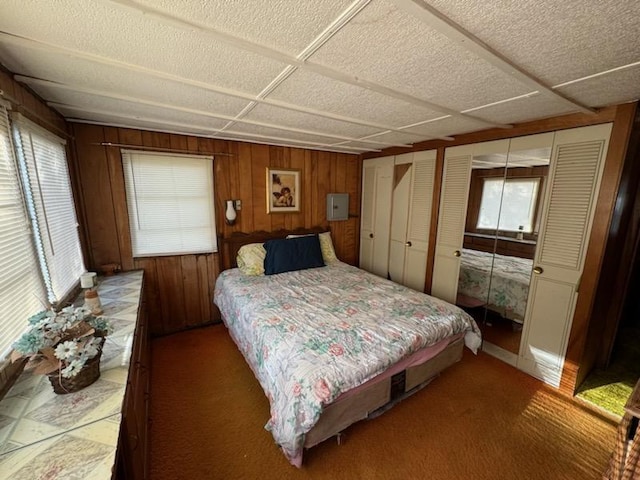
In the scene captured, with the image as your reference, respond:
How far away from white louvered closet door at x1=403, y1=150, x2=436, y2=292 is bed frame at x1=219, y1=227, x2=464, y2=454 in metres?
1.15

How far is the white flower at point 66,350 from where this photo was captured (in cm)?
101

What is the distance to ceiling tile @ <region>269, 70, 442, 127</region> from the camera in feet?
4.61

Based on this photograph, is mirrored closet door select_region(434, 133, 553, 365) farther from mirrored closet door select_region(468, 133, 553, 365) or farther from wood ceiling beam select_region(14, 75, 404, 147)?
wood ceiling beam select_region(14, 75, 404, 147)

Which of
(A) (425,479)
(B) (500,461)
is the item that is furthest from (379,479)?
(B) (500,461)

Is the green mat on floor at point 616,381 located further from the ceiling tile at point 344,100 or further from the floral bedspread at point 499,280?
the ceiling tile at point 344,100

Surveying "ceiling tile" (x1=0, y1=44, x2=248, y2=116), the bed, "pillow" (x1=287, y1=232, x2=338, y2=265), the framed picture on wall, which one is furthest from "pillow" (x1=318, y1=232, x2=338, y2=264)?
"ceiling tile" (x1=0, y1=44, x2=248, y2=116)

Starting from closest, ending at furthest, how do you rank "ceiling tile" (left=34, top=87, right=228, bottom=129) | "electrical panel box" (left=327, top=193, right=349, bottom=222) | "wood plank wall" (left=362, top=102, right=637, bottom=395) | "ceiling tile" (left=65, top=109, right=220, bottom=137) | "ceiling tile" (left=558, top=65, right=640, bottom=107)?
"ceiling tile" (left=558, top=65, right=640, bottom=107) < "ceiling tile" (left=34, top=87, right=228, bottom=129) < "wood plank wall" (left=362, top=102, right=637, bottom=395) < "ceiling tile" (left=65, top=109, right=220, bottom=137) < "electrical panel box" (left=327, top=193, right=349, bottom=222)

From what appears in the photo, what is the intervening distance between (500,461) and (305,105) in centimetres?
258

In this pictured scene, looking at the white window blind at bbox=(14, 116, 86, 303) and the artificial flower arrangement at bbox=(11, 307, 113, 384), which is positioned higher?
the white window blind at bbox=(14, 116, 86, 303)

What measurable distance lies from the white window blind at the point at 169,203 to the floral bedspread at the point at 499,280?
288cm

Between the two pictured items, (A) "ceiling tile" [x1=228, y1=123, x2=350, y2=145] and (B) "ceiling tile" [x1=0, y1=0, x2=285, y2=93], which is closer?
(B) "ceiling tile" [x1=0, y1=0, x2=285, y2=93]

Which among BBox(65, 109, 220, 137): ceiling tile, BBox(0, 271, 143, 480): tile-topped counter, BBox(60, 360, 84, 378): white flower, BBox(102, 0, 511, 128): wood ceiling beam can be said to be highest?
BBox(65, 109, 220, 137): ceiling tile

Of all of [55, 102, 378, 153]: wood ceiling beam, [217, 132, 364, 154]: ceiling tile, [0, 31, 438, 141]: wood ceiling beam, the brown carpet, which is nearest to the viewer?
[0, 31, 438, 141]: wood ceiling beam

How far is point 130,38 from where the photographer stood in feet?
3.31
